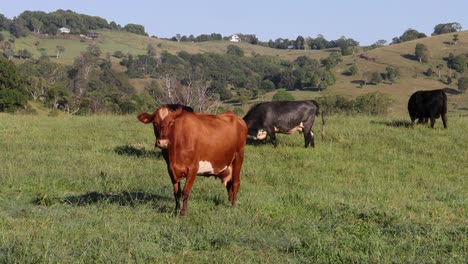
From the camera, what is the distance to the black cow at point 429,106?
59.8ft

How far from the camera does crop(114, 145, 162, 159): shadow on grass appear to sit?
45.8ft

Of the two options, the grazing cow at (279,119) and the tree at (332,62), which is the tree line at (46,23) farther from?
the grazing cow at (279,119)

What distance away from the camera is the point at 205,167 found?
26.7 feet

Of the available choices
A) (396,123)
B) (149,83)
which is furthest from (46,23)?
(396,123)

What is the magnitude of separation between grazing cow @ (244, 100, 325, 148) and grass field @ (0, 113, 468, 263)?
21.8 inches

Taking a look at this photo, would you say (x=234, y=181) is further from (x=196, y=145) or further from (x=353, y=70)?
(x=353, y=70)

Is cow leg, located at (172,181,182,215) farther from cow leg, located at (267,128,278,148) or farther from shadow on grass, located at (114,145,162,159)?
cow leg, located at (267,128,278,148)

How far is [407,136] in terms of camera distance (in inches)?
660

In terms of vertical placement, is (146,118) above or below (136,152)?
above

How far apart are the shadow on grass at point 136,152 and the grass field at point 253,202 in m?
0.03

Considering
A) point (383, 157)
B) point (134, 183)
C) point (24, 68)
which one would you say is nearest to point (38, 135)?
point (134, 183)

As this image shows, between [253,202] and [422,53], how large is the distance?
116476 millimetres

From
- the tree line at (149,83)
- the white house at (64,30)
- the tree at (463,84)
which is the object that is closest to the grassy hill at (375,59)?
the tree at (463,84)

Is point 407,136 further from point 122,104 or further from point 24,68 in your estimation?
point 24,68
